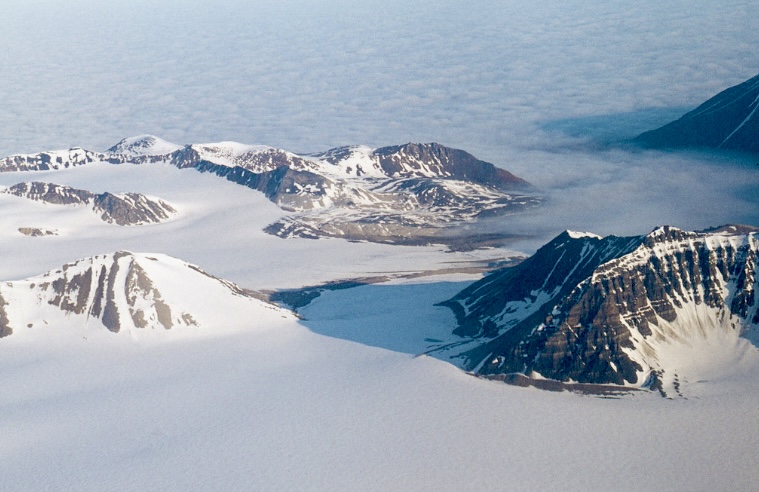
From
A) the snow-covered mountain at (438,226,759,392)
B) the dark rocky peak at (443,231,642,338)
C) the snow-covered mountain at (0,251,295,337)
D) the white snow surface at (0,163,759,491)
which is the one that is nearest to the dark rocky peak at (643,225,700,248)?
the snow-covered mountain at (438,226,759,392)

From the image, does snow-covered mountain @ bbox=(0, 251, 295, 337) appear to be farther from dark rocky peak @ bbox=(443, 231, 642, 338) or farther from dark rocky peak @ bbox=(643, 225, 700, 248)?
dark rocky peak @ bbox=(643, 225, 700, 248)

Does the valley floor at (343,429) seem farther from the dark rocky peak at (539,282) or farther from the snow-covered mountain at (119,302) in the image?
the dark rocky peak at (539,282)

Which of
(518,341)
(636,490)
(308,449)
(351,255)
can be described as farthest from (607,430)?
(351,255)

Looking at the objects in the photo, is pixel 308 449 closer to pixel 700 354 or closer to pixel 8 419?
pixel 8 419

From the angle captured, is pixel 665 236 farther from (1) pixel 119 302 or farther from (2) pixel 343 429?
(1) pixel 119 302

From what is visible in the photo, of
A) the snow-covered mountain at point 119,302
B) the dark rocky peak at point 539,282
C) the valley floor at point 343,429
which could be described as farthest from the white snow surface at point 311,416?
the dark rocky peak at point 539,282
